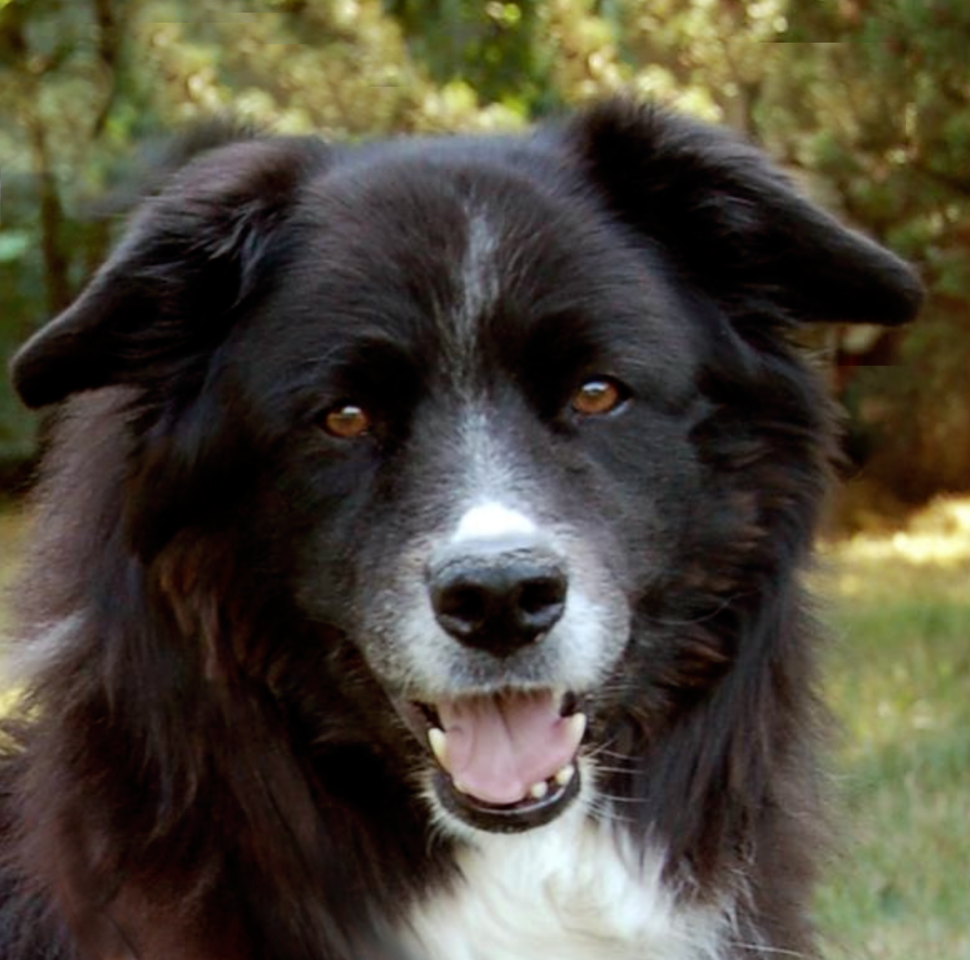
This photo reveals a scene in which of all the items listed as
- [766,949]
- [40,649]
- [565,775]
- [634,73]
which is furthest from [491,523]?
[634,73]

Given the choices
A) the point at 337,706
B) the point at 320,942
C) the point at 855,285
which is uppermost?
the point at 855,285

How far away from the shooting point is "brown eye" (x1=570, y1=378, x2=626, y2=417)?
285 centimetres

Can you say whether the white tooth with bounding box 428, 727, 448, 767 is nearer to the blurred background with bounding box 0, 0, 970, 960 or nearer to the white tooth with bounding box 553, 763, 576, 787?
the white tooth with bounding box 553, 763, 576, 787

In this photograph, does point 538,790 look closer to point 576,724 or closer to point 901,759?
point 576,724

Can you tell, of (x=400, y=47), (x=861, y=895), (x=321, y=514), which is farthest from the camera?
(x=400, y=47)

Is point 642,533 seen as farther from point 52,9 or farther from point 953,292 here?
point 52,9

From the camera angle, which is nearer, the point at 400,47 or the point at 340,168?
the point at 340,168

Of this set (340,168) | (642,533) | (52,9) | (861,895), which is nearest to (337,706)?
(642,533)

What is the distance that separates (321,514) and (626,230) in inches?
25.9

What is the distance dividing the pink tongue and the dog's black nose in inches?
5.7

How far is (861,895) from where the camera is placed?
189 inches

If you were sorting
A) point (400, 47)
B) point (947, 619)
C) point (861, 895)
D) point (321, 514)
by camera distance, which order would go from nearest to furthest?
point (321, 514), point (861, 895), point (947, 619), point (400, 47)

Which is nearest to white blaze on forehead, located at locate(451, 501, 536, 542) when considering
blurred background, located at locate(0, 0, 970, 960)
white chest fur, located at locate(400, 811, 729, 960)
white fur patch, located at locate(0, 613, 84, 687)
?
white chest fur, located at locate(400, 811, 729, 960)

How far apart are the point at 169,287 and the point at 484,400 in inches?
20.0
